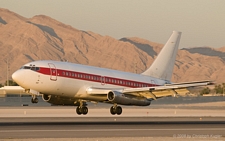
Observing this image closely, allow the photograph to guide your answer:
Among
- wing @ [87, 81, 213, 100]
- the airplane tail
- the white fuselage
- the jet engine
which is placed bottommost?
the jet engine

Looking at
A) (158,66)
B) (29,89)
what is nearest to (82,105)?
(29,89)

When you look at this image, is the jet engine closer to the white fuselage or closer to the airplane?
the airplane

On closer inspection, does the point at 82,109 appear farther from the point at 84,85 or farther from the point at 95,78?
the point at 95,78

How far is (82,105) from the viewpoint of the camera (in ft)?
200

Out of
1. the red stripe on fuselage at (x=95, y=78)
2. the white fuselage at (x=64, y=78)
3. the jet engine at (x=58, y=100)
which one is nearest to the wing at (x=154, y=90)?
the white fuselage at (x=64, y=78)

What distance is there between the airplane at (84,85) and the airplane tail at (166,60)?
322 cm

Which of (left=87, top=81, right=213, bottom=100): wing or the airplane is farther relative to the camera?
(left=87, top=81, right=213, bottom=100): wing

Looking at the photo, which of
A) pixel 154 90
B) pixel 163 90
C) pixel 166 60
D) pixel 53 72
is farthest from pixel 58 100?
pixel 166 60

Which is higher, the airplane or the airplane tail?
the airplane tail

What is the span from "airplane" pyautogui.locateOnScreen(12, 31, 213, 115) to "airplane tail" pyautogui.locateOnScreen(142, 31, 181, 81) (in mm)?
3219

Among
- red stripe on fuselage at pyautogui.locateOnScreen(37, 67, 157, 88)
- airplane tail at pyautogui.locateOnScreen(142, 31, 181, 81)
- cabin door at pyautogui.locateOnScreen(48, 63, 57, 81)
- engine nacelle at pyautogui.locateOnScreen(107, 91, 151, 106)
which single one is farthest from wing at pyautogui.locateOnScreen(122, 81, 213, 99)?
cabin door at pyautogui.locateOnScreen(48, 63, 57, 81)

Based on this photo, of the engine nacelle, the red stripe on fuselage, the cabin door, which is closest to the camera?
the cabin door

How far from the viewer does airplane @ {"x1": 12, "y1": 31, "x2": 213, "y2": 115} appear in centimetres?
5534

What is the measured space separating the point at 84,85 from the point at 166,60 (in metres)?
16.8
